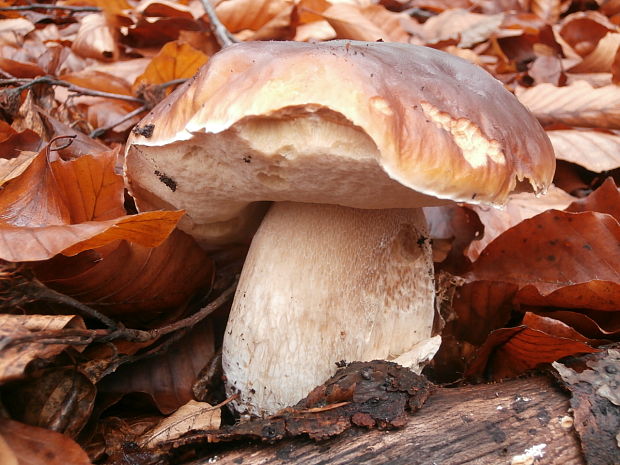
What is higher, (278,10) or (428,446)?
(278,10)

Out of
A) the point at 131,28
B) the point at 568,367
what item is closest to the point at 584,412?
the point at 568,367

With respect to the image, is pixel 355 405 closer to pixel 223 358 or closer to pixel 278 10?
pixel 223 358

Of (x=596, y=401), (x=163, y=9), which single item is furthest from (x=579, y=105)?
(x=163, y=9)

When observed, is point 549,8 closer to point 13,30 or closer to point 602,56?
point 602,56

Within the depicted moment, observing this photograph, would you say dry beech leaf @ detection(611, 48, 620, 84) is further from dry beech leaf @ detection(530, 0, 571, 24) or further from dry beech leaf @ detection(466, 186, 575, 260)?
dry beech leaf @ detection(530, 0, 571, 24)

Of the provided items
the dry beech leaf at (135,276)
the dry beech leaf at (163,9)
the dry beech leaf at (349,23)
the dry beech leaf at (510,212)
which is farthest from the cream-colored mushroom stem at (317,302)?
the dry beech leaf at (163,9)

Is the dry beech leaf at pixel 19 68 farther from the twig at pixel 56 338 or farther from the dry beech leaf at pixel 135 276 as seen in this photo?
the twig at pixel 56 338
